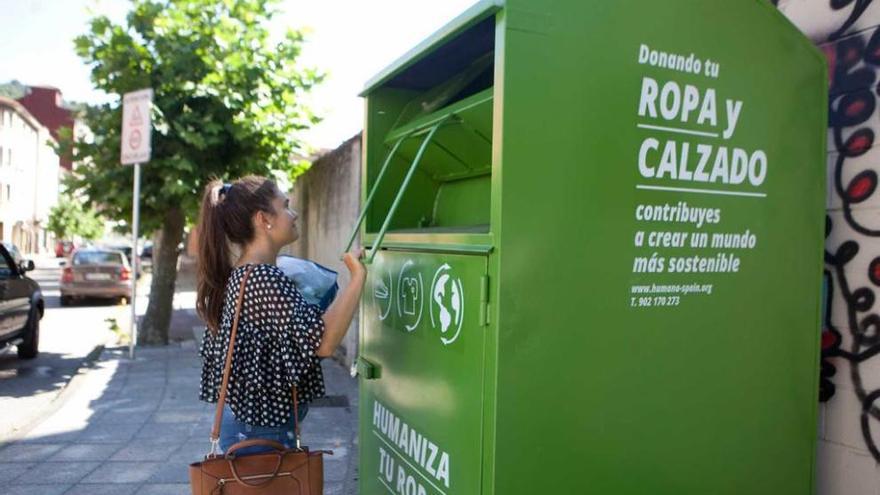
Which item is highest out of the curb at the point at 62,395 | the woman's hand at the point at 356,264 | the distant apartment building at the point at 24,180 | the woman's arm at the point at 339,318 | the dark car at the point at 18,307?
the distant apartment building at the point at 24,180

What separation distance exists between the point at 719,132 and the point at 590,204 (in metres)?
0.47

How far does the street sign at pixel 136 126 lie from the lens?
7105mm

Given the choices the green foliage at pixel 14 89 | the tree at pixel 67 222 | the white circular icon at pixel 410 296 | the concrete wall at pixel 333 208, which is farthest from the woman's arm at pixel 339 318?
the green foliage at pixel 14 89

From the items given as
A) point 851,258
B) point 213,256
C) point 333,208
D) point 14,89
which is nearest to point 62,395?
point 333,208

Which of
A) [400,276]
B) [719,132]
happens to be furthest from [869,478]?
[400,276]

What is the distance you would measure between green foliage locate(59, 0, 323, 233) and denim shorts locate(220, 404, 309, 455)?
586cm

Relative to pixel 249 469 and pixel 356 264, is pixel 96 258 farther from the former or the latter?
pixel 356 264

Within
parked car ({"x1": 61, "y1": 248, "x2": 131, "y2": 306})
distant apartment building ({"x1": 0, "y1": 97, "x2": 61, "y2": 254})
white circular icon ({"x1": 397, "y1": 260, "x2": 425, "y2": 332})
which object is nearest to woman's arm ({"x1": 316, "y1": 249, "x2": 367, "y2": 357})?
white circular icon ({"x1": 397, "y1": 260, "x2": 425, "y2": 332})

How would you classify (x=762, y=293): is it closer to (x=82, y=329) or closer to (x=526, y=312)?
(x=526, y=312)

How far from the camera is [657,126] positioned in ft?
6.07

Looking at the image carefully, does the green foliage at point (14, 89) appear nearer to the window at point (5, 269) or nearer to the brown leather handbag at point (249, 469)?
the window at point (5, 269)

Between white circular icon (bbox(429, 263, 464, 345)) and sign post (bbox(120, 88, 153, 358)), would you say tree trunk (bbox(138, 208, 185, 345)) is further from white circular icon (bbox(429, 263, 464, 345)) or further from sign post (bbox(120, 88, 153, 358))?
white circular icon (bbox(429, 263, 464, 345))

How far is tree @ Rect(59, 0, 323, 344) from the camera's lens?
7.73 m

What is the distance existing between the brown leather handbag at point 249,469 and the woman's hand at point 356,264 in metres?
0.30
